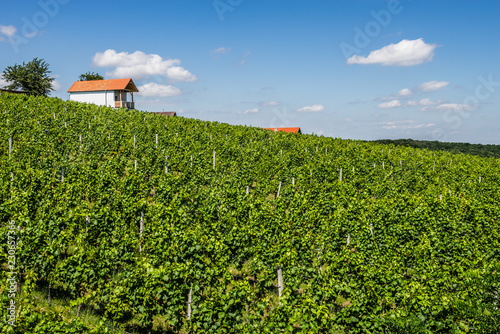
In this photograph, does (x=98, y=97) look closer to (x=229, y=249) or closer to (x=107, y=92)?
(x=107, y=92)

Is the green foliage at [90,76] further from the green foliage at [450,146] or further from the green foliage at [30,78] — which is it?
the green foliage at [450,146]

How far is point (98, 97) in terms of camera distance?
4444 cm

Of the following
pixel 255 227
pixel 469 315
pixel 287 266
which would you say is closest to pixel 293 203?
pixel 255 227

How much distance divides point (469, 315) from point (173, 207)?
8.82m

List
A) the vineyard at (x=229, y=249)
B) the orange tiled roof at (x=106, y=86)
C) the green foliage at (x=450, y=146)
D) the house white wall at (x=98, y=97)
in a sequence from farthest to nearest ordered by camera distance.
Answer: the green foliage at (x=450, y=146) < the house white wall at (x=98, y=97) < the orange tiled roof at (x=106, y=86) < the vineyard at (x=229, y=249)

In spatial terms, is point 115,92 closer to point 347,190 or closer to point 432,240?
point 347,190

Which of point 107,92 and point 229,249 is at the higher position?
point 107,92

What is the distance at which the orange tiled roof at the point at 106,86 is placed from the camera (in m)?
43.2

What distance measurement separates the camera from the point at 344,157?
24.5 meters

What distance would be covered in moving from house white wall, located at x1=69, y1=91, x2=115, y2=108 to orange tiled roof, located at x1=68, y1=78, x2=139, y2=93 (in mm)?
570

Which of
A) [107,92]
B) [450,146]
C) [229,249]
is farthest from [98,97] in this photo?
[450,146]

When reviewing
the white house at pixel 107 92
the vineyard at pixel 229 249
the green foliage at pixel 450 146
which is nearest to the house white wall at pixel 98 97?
the white house at pixel 107 92

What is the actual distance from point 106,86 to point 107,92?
0.93 metres

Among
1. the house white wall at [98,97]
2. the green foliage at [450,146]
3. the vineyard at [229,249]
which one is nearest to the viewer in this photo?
the vineyard at [229,249]
